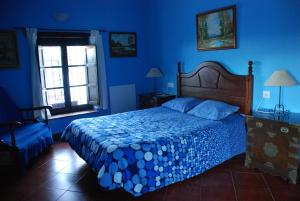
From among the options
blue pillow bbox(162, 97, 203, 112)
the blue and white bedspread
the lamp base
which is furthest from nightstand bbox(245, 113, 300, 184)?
blue pillow bbox(162, 97, 203, 112)

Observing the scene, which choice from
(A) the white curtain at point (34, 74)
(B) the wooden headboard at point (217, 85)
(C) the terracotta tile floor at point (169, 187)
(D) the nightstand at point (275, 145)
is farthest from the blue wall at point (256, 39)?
(A) the white curtain at point (34, 74)

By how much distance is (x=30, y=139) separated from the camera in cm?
326

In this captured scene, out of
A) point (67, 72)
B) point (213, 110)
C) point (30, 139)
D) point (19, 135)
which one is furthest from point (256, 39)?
point (19, 135)

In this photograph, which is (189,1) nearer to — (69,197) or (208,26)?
(208,26)

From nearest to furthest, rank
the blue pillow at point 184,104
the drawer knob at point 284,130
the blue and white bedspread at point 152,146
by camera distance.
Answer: the blue and white bedspread at point 152,146 → the drawer knob at point 284,130 → the blue pillow at point 184,104

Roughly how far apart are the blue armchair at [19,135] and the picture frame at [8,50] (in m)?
0.43

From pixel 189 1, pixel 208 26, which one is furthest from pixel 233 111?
pixel 189 1

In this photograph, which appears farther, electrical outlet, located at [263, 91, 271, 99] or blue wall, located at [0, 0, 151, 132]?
blue wall, located at [0, 0, 151, 132]

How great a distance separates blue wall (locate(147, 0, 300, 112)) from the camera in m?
2.85

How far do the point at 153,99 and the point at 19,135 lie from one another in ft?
7.48

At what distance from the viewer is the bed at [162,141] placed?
7.42 feet

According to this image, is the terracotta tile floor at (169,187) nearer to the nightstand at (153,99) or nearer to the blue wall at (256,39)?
the blue wall at (256,39)

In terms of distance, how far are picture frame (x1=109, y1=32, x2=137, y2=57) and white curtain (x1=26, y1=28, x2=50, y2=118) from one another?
1.37 meters

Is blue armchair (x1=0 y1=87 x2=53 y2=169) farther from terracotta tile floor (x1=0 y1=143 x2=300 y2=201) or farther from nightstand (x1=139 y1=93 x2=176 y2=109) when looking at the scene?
nightstand (x1=139 y1=93 x2=176 y2=109)
